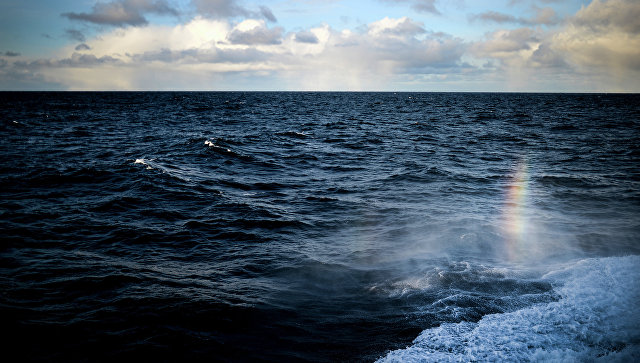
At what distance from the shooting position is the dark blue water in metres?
6.22

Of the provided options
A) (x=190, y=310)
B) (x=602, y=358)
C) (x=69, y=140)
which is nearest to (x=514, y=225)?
(x=602, y=358)

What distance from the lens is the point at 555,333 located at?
6.12 meters

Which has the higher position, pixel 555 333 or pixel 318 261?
pixel 555 333

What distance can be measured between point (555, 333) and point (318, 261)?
17.2 feet

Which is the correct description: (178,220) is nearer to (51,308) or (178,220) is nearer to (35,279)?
(35,279)

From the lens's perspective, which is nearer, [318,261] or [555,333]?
[555,333]

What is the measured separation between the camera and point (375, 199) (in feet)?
49.7

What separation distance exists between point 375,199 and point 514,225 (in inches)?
200

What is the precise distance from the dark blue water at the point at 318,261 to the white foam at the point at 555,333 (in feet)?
0.10

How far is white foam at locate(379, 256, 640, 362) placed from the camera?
5.62 metres

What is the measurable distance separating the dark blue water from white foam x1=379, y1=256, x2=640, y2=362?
0.10 ft

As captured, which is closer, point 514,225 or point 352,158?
point 514,225

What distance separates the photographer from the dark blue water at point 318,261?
20.4 ft

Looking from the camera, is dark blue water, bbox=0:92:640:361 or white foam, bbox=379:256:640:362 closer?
white foam, bbox=379:256:640:362
